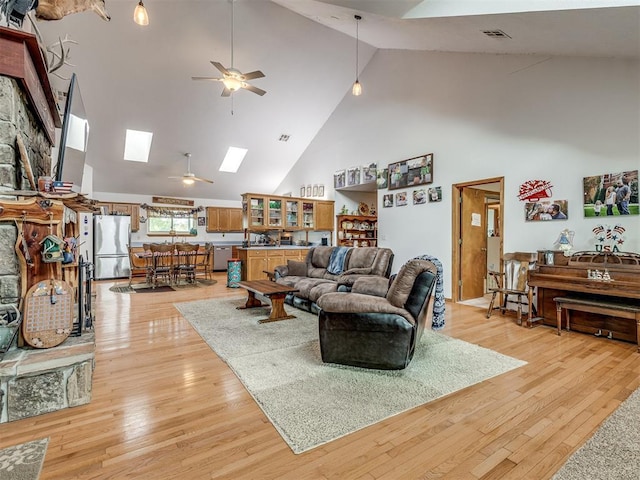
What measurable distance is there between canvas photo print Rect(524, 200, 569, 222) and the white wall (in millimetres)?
71

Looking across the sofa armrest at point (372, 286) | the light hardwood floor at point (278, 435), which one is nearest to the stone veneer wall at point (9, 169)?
the light hardwood floor at point (278, 435)

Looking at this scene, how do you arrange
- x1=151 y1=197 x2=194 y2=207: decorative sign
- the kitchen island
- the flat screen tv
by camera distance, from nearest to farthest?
the flat screen tv, the kitchen island, x1=151 y1=197 x2=194 y2=207: decorative sign

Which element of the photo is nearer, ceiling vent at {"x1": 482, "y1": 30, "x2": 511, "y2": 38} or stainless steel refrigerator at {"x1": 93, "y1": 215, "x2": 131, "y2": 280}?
ceiling vent at {"x1": 482, "y1": 30, "x2": 511, "y2": 38}

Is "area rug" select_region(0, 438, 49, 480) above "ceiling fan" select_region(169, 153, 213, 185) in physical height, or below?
below

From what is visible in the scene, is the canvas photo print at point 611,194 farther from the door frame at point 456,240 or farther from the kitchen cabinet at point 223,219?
the kitchen cabinet at point 223,219

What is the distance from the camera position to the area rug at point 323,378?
2.00 m

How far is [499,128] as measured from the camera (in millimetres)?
4953

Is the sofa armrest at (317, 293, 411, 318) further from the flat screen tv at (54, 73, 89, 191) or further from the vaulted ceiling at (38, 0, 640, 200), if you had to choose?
the vaulted ceiling at (38, 0, 640, 200)

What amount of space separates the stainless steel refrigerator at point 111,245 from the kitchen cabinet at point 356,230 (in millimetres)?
5569

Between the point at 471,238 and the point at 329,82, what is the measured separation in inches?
180

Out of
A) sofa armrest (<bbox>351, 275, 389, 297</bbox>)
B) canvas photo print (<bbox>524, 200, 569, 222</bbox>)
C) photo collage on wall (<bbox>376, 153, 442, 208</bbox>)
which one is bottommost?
sofa armrest (<bbox>351, 275, 389, 297</bbox>)

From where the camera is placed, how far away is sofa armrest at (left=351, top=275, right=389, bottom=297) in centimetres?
416

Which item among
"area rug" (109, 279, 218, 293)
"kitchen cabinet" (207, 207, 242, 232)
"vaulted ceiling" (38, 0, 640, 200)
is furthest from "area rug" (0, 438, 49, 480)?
"kitchen cabinet" (207, 207, 242, 232)

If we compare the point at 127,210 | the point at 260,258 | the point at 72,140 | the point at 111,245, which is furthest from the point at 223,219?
the point at 72,140
